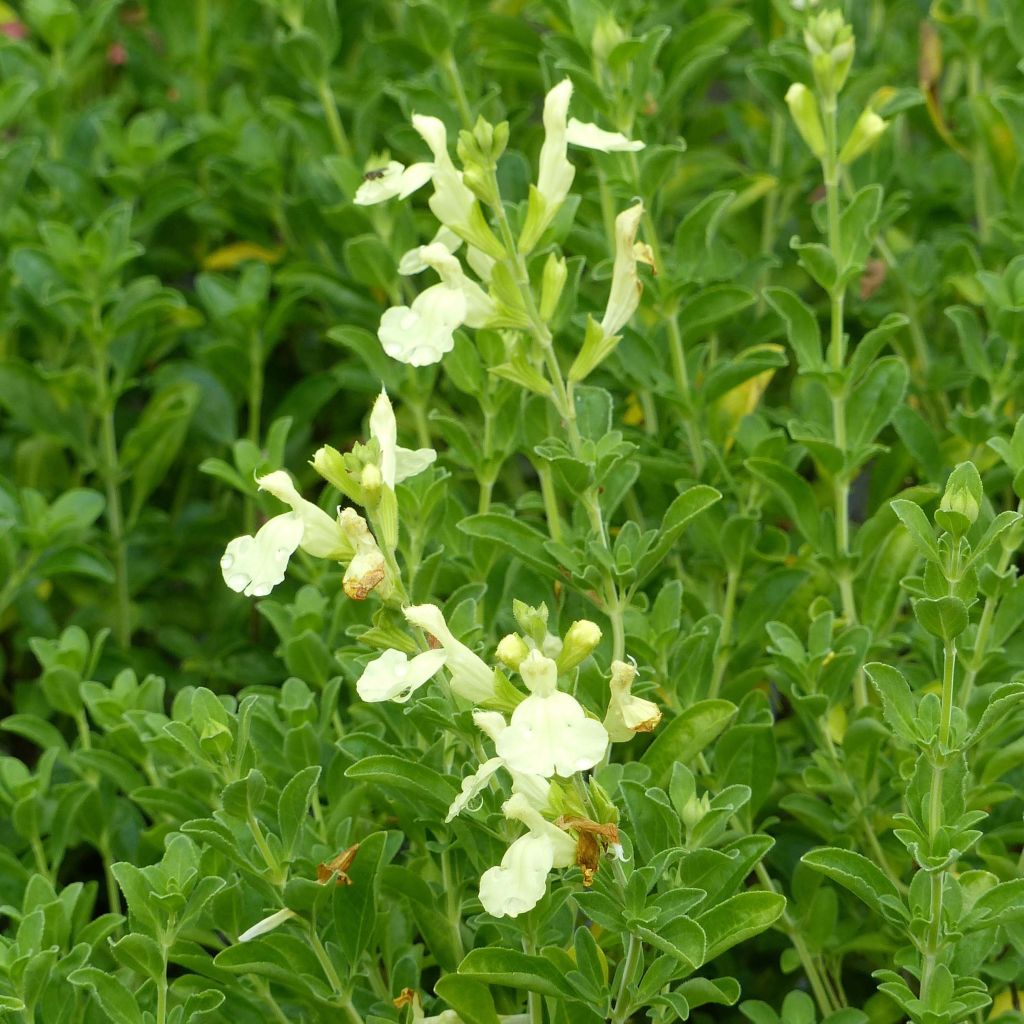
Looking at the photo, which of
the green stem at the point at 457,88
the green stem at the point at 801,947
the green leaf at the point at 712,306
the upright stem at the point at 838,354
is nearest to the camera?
the green stem at the point at 801,947

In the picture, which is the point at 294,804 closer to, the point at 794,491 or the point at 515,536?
the point at 515,536

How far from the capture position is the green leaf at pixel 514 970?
3.79 feet

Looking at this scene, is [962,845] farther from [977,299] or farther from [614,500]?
[977,299]

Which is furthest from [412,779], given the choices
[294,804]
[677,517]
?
[677,517]

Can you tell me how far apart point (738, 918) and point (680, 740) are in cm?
19

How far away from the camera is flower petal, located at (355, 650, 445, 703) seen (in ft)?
3.37

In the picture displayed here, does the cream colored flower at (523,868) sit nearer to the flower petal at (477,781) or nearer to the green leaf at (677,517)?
the flower petal at (477,781)

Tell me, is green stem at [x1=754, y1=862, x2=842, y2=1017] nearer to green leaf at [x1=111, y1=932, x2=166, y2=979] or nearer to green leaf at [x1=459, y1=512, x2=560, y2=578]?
green leaf at [x1=459, y1=512, x2=560, y2=578]

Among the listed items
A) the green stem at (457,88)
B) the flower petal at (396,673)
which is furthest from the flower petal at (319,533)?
the green stem at (457,88)

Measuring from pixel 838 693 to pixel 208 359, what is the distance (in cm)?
95

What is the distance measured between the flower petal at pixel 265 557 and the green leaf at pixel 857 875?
44 centimetres

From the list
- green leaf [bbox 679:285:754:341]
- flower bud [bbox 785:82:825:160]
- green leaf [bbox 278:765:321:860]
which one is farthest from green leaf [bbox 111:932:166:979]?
flower bud [bbox 785:82:825:160]

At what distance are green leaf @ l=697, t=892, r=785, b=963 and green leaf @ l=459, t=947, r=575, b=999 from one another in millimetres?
113

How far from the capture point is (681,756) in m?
1.33
